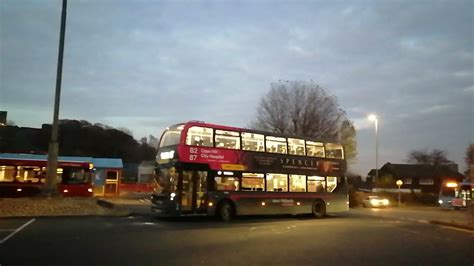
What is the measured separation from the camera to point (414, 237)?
16.2m

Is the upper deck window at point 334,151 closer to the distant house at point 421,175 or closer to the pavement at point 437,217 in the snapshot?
the pavement at point 437,217

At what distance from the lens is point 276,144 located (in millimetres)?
24047

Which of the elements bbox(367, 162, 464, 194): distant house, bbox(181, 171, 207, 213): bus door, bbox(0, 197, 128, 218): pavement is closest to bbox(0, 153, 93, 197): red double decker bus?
bbox(0, 197, 128, 218): pavement

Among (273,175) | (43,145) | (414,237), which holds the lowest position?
(414,237)

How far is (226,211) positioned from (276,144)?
15.2ft

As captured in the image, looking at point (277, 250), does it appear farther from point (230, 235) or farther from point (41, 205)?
point (41, 205)

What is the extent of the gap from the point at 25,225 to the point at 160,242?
6.55 metres

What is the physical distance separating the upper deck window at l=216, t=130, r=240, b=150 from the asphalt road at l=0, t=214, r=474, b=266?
17.2ft

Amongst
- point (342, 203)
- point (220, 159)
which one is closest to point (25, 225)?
point (220, 159)

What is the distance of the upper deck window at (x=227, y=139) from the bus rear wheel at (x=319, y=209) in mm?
6344

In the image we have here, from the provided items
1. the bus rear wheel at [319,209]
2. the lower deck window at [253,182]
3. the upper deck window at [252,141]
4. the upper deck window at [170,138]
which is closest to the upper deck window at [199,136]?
the upper deck window at [170,138]

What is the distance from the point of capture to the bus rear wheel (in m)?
25.7

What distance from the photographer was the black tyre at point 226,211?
2158cm

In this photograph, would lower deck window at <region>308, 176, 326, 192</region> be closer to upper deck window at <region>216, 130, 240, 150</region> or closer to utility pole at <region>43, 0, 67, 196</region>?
upper deck window at <region>216, 130, 240, 150</region>
